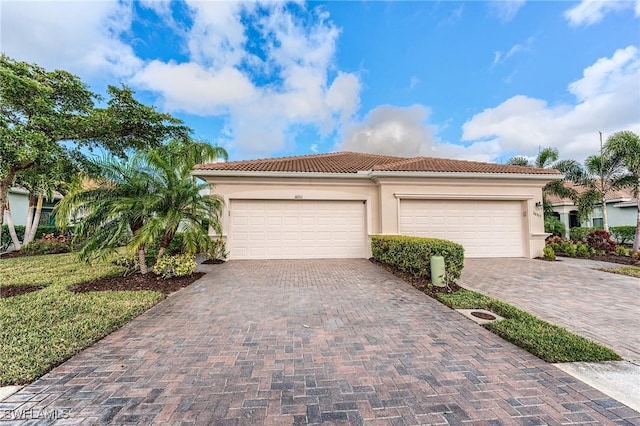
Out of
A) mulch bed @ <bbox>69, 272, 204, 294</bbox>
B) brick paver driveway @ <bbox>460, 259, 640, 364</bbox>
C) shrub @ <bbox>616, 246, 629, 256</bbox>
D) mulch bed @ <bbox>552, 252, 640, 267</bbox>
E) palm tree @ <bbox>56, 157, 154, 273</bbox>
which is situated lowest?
brick paver driveway @ <bbox>460, 259, 640, 364</bbox>

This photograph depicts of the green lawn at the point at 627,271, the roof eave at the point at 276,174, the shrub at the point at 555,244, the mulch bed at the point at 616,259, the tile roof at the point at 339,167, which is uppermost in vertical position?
the tile roof at the point at 339,167

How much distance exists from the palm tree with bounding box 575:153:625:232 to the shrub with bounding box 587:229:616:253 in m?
3.14

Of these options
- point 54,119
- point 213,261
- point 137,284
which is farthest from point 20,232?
point 137,284

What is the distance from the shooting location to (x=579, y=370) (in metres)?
2.96

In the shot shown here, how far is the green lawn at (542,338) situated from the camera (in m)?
3.23

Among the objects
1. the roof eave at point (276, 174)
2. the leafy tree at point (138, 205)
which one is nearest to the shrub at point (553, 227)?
the roof eave at point (276, 174)

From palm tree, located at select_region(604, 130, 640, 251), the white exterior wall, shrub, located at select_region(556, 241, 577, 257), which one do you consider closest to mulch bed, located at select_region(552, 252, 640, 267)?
shrub, located at select_region(556, 241, 577, 257)

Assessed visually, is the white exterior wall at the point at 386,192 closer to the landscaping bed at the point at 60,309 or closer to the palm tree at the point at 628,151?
the landscaping bed at the point at 60,309

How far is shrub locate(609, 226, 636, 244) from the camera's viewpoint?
1589cm

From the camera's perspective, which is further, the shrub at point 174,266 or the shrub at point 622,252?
the shrub at point 622,252

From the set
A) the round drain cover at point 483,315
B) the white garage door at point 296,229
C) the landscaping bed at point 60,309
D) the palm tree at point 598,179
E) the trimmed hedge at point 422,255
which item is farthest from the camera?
the palm tree at point 598,179

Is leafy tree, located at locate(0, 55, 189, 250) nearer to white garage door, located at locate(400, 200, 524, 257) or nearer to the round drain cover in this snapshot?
white garage door, located at locate(400, 200, 524, 257)

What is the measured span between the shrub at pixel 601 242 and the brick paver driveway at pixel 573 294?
3106 millimetres

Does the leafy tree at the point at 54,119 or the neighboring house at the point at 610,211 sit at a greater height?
the leafy tree at the point at 54,119
